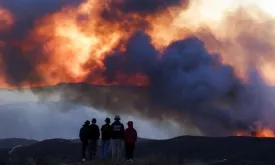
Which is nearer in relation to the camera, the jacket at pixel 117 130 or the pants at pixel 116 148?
the jacket at pixel 117 130

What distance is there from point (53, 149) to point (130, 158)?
3147 cm

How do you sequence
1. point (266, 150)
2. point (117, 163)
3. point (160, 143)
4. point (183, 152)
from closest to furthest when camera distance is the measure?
point (117, 163), point (266, 150), point (183, 152), point (160, 143)

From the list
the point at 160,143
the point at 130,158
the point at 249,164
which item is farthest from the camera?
the point at 160,143

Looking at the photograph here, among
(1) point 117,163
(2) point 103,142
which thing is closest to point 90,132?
(2) point 103,142

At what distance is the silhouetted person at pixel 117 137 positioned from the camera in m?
21.9

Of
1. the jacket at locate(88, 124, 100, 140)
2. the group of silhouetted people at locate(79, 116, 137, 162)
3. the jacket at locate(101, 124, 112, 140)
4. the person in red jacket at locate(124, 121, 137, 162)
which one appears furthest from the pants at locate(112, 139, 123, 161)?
the jacket at locate(88, 124, 100, 140)

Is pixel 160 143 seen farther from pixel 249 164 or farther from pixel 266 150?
pixel 249 164

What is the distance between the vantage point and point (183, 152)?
44562 mm

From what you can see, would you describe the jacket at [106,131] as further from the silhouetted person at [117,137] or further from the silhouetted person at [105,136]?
the silhouetted person at [117,137]

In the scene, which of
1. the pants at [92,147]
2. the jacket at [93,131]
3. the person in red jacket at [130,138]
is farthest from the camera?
the pants at [92,147]

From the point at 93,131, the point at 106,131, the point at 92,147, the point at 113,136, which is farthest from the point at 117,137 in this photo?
the point at 92,147

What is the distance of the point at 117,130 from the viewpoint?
22.0 metres

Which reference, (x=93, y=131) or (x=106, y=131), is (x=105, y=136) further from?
(x=93, y=131)

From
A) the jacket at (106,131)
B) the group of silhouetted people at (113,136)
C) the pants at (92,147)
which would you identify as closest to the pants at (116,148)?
the group of silhouetted people at (113,136)
